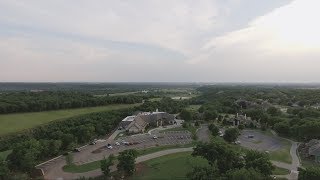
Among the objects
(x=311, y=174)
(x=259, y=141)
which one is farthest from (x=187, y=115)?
(x=311, y=174)

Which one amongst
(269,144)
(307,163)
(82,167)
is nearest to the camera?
(82,167)

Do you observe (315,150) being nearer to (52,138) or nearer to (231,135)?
(231,135)

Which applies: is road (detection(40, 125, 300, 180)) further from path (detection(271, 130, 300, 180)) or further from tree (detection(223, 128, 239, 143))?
tree (detection(223, 128, 239, 143))

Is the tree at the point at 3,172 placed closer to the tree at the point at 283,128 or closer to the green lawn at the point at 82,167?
the green lawn at the point at 82,167

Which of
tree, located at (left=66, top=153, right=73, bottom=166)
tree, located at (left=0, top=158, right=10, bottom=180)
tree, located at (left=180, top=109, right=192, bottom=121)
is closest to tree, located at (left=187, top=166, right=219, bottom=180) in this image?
tree, located at (left=0, top=158, right=10, bottom=180)

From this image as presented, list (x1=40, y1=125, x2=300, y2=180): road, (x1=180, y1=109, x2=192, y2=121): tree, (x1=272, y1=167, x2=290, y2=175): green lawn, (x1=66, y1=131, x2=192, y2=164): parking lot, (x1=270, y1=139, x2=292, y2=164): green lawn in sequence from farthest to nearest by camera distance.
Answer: (x1=180, y1=109, x2=192, y2=121): tree → (x1=66, y1=131, x2=192, y2=164): parking lot → (x1=270, y1=139, x2=292, y2=164): green lawn → (x1=40, y1=125, x2=300, y2=180): road → (x1=272, y1=167, x2=290, y2=175): green lawn
